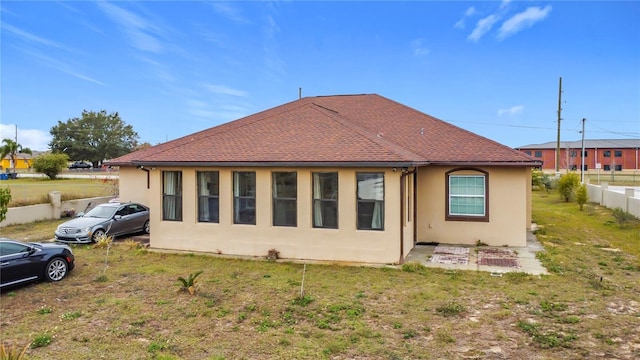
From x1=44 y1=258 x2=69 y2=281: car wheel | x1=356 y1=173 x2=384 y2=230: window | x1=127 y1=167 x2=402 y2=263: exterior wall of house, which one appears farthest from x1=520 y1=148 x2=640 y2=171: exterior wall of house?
x1=44 y1=258 x2=69 y2=281: car wheel

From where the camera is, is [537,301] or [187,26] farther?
[187,26]

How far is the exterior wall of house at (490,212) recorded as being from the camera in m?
12.5

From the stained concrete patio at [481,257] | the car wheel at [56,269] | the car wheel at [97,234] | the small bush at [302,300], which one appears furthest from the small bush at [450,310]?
the car wheel at [97,234]

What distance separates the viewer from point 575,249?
12148mm

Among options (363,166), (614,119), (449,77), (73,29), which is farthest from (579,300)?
(614,119)

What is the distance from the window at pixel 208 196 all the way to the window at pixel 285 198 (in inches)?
72.6

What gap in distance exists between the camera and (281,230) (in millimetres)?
11266

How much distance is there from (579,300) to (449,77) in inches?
896

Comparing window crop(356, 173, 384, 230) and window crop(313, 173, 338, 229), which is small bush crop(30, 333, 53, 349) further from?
window crop(356, 173, 384, 230)

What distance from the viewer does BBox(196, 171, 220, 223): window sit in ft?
39.2

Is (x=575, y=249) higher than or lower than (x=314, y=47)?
lower

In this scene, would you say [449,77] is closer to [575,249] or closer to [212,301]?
[575,249]

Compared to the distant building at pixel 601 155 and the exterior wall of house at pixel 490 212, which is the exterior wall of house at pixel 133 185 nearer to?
the exterior wall of house at pixel 490 212

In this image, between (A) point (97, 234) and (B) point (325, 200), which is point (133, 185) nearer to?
(A) point (97, 234)
